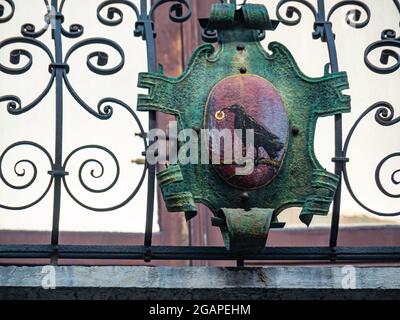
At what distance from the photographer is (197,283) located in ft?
17.5

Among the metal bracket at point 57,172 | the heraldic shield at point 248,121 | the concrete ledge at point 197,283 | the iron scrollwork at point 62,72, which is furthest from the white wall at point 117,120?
the concrete ledge at point 197,283

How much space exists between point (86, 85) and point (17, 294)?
187 centimetres

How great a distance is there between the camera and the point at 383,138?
7.06 metres

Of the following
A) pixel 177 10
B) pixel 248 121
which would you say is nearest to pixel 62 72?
pixel 177 10

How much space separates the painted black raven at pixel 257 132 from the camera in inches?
215

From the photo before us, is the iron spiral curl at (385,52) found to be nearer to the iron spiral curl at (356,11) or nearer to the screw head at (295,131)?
the iron spiral curl at (356,11)

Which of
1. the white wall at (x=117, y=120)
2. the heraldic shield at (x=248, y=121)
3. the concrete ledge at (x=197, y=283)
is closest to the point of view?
the concrete ledge at (x=197, y=283)

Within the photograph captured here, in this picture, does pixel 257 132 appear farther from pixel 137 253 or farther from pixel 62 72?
pixel 62 72

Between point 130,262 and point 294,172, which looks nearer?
point 294,172

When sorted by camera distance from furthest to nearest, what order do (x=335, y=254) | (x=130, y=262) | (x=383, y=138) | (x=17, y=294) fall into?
1. (x=383, y=138)
2. (x=130, y=262)
3. (x=335, y=254)
4. (x=17, y=294)

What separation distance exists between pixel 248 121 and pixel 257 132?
0.19 feet

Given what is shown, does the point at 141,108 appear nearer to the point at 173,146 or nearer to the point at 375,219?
the point at 173,146
